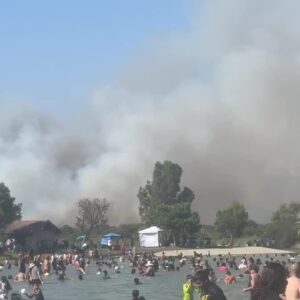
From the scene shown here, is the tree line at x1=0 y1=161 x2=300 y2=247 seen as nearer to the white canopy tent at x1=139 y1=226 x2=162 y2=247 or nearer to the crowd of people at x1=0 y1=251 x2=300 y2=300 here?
the white canopy tent at x1=139 y1=226 x2=162 y2=247

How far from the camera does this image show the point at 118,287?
46.0 m

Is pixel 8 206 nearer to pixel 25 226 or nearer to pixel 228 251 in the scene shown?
pixel 25 226

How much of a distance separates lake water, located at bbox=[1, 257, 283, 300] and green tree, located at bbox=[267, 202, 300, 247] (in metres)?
58.4

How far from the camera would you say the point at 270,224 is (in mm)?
124125

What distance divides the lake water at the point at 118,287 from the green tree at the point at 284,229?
2301 inches

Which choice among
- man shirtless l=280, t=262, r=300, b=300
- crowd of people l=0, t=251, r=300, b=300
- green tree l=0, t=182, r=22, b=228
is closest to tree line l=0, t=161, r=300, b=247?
green tree l=0, t=182, r=22, b=228

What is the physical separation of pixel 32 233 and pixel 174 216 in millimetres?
19810

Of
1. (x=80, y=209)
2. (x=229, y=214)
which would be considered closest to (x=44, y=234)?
(x=229, y=214)

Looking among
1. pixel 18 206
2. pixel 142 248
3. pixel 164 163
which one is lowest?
pixel 142 248

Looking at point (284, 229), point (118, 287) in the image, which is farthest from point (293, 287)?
point (284, 229)

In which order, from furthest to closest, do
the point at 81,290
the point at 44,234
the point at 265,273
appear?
the point at 44,234 < the point at 81,290 < the point at 265,273

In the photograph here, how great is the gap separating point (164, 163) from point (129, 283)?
104 meters

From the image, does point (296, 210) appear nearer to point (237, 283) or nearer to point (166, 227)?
point (166, 227)

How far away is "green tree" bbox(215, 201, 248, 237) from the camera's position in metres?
124
